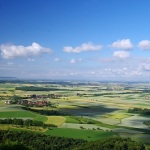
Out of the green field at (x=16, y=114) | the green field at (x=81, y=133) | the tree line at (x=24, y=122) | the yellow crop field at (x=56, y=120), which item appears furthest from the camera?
the green field at (x=16, y=114)

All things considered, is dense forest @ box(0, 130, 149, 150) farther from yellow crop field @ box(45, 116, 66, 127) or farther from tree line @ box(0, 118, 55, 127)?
yellow crop field @ box(45, 116, 66, 127)

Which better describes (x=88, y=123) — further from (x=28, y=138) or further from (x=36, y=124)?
(x=28, y=138)

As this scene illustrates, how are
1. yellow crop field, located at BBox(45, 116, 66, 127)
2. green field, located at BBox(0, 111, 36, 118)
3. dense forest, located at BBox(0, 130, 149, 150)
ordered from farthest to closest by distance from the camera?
green field, located at BBox(0, 111, 36, 118)
yellow crop field, located at BBox(45, 116, 66, 127)
dense forest, located at BBox(0, 130, 149, 150)

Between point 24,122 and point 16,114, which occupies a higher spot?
point 16,114

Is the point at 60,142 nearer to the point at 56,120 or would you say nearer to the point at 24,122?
the point at 24,122

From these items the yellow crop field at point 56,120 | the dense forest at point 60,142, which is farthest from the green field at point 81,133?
the yellow crop field at point 56,120

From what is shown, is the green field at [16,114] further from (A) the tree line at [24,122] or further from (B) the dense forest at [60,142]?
(B) the dense forest at [60,142]

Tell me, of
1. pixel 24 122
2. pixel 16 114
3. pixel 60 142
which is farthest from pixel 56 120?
pixel 60 142

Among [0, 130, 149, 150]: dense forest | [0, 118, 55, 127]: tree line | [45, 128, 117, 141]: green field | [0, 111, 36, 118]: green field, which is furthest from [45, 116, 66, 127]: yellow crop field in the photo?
[0, 130, 149, 150]: dense forest
